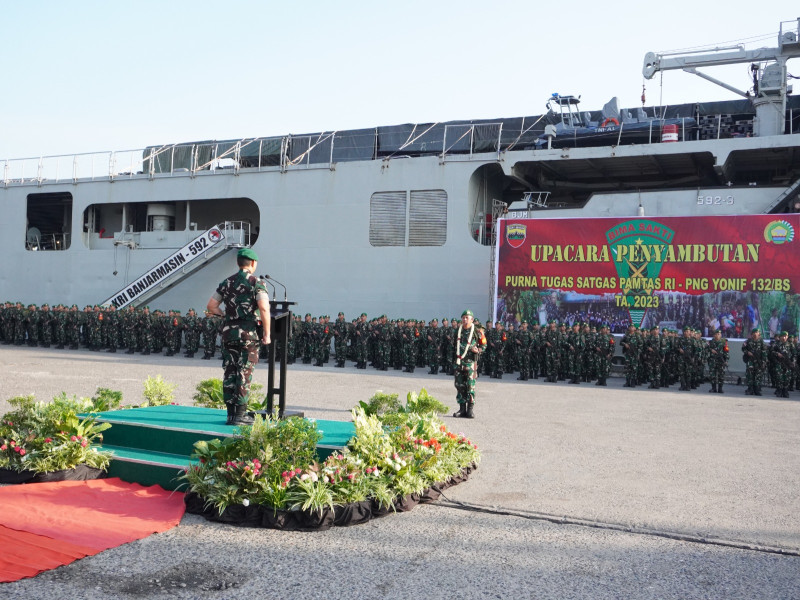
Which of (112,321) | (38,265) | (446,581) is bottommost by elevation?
(446,581)

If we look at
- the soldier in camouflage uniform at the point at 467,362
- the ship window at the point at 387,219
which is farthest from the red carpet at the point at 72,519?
the ship window at the point at 387,219

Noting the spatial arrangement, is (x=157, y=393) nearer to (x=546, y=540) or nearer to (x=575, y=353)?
(x=546, y=540)

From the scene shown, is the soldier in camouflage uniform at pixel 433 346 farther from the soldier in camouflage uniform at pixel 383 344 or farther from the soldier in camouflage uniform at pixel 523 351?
the soldier in camouflage uniform at pixel 523 351

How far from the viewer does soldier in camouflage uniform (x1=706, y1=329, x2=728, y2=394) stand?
1358cm

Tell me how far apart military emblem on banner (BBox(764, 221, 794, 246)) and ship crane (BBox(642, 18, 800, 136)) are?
2700 mm

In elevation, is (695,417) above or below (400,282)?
below

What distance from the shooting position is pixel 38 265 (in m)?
23.5

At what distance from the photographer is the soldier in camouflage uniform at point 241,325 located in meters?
5.53

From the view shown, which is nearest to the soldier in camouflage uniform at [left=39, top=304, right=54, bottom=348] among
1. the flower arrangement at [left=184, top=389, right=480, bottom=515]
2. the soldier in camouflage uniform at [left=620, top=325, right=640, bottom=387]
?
the soldier in camouflage uniform at [left=620, top=325, right=640, bottom=387]

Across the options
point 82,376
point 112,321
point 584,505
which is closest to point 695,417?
point 584,505

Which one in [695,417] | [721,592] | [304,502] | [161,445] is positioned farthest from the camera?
Result: [695,417]

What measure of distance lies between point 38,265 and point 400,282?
13024 mm

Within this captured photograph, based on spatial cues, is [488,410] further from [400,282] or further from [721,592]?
[400,282]

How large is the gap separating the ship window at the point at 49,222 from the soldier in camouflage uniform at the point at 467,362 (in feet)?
62.4
